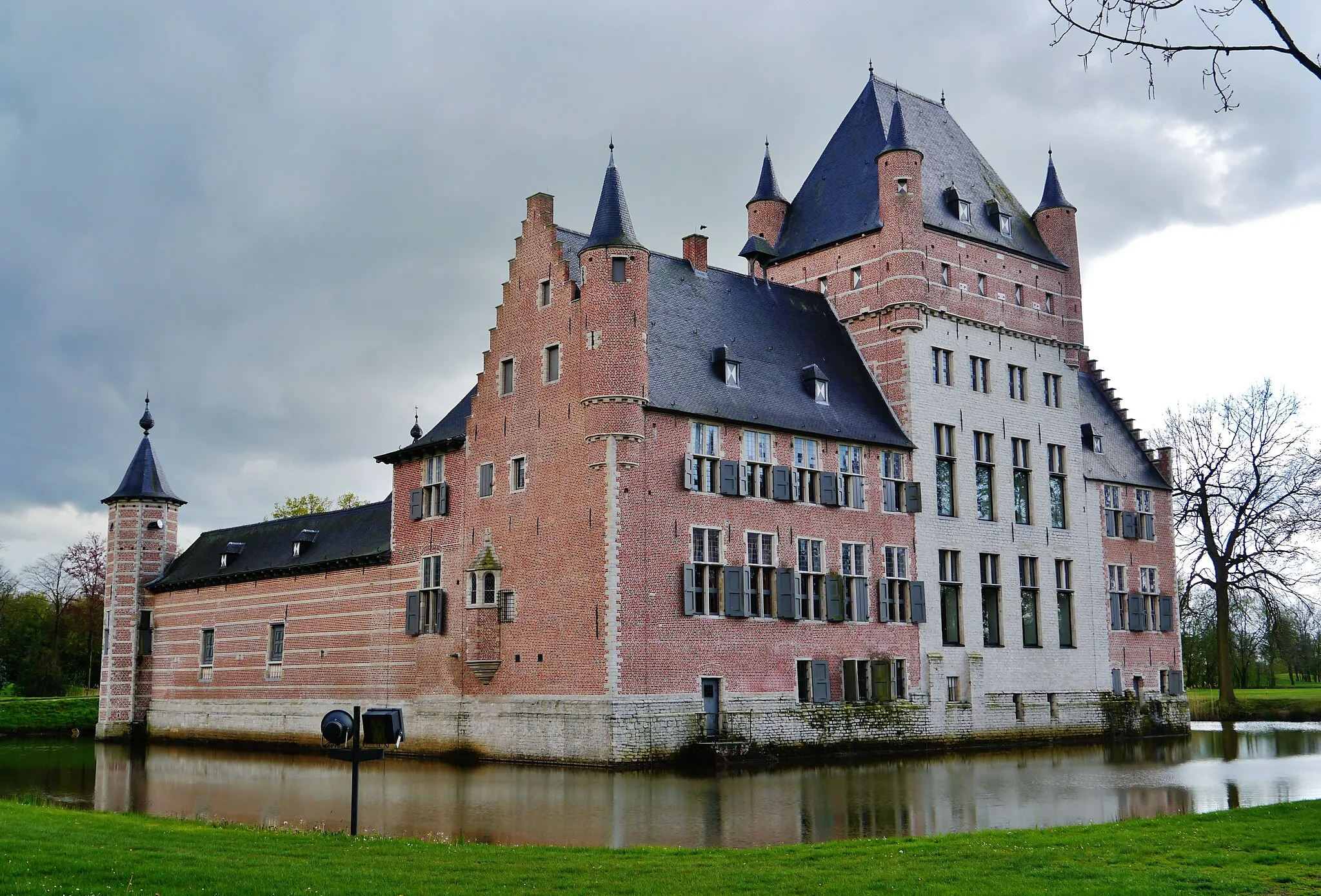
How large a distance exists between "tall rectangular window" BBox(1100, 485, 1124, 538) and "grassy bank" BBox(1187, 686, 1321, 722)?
12.1m

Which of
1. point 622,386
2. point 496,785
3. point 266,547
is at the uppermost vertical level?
point 622,386

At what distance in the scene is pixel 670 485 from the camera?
32.1 metres

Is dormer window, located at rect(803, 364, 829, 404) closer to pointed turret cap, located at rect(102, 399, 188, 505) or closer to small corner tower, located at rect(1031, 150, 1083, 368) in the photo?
small corner tower, located at rect(1031, 150, 1083, 368)

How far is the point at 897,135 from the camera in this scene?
40.1 m

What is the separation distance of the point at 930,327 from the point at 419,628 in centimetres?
1795

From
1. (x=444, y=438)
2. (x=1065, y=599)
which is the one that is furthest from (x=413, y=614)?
(x=1065, y=599)

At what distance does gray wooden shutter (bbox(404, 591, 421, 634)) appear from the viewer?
35.7 metres

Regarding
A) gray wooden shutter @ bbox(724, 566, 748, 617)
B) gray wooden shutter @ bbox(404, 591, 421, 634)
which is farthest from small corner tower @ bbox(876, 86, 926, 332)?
gray wooden shutter @ bbox(404, 591, 421, 634)

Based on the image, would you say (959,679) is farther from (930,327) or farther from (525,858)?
(525,858)

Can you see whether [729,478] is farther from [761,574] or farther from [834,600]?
[834,600]

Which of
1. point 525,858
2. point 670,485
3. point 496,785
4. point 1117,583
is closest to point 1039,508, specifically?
point 1117,583

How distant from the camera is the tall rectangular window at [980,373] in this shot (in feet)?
134

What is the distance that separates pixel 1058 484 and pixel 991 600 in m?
5.45

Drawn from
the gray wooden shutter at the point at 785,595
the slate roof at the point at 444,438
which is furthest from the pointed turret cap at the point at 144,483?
the gray wooden shutter at the point at 785,595
